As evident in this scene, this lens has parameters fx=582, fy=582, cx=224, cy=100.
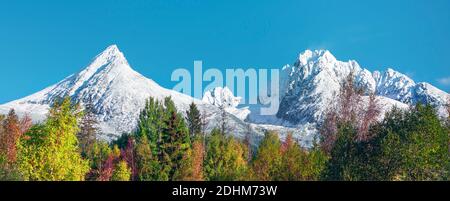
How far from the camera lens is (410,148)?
48.0 meters

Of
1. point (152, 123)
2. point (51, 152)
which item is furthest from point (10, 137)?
point (51, 152)

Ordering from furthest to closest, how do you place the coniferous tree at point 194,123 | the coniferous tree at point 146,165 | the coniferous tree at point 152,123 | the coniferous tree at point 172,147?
the coniferous tree at point 194,123, the coniferous tree at point 152,123, the coniferous tree at point 172,147, the coniferous tree at point 146,165

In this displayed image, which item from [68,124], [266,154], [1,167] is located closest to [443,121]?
[266,154]

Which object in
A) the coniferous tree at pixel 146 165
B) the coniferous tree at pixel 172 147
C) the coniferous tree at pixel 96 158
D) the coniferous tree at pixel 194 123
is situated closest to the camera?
the coniferous tree at pixel 146 165

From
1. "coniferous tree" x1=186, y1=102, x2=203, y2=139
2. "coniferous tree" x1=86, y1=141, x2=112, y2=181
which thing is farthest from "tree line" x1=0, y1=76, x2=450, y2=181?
"coniferous tree" x1=186, y1=102, x2=203, y2=139

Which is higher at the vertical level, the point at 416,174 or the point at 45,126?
the point at 45,126

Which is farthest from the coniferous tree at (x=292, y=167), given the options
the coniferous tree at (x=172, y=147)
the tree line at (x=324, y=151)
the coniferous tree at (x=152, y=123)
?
the coniferous tree at (x=152, y=123)

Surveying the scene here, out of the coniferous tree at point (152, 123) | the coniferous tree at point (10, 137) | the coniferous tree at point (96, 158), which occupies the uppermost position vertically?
the coniferous tree at point (152, 123)

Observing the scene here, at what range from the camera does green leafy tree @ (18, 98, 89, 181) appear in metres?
36.4

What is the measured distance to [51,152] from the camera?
121ft

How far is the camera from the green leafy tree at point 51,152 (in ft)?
119

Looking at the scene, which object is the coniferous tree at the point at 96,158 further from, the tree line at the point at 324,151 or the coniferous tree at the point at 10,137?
the coniferous tree at the point at 10,137
